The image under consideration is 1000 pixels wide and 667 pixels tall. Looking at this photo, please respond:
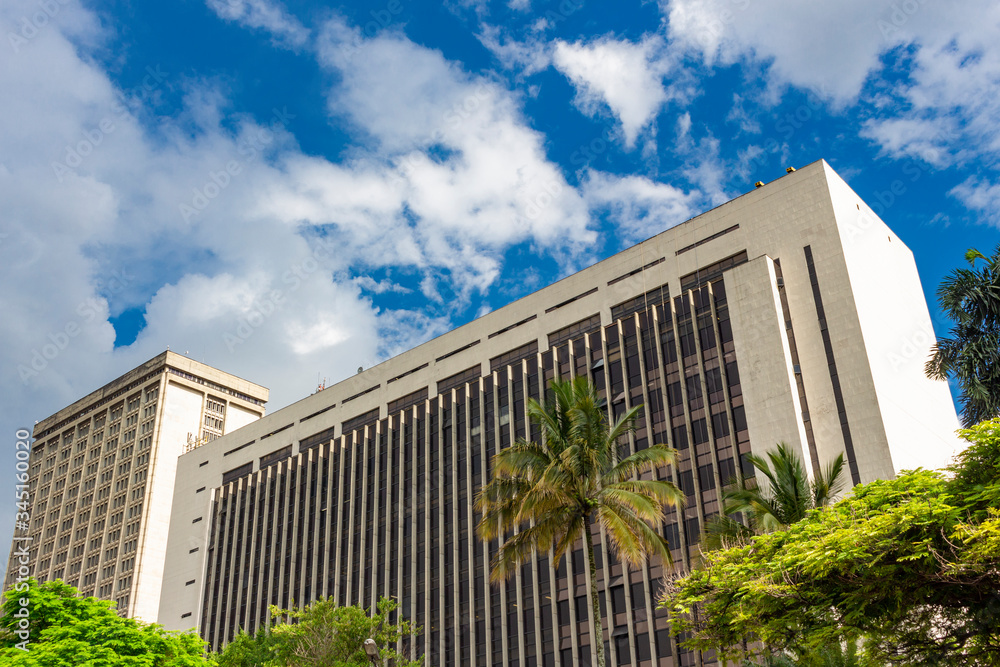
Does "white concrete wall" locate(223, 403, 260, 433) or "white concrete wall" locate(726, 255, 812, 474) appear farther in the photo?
"white concrete wall" locate(223, 403, 260, 433)

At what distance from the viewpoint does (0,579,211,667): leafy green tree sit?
2973 centimetres

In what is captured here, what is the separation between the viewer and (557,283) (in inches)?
A: 2692

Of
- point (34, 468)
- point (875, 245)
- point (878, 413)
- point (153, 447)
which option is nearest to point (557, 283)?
point (875, 245)

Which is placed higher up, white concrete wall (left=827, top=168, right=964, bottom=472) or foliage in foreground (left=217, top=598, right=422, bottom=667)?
white concrete wall (left=827, top=168, right=964, bottom=472)

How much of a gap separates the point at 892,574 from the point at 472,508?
4545 cm

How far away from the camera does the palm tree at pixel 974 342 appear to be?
2947 cm

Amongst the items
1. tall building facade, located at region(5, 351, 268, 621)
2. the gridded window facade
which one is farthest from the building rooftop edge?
the gridded window facade

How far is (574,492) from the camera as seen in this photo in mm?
30578

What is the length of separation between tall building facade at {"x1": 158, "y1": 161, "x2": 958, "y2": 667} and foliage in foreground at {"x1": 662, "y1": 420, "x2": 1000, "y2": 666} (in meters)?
21.4

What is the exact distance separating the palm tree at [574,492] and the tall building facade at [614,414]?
16312 millimetres

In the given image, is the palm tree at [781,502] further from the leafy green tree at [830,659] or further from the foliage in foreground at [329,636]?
the foliage in foreground at [329,636]

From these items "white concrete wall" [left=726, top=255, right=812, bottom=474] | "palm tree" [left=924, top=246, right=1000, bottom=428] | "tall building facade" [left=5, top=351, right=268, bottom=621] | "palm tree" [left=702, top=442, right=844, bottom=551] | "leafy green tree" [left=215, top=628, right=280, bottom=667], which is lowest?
"leafy green tree" [left=215, top=628, right=280, bottom=667]

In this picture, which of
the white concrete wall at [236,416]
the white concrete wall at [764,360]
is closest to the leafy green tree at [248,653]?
the white concrete wall at [764,360]

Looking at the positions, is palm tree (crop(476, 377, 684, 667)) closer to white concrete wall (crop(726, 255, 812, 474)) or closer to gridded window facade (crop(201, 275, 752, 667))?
white concrete wall (crop(726, 255, 812, 474))
